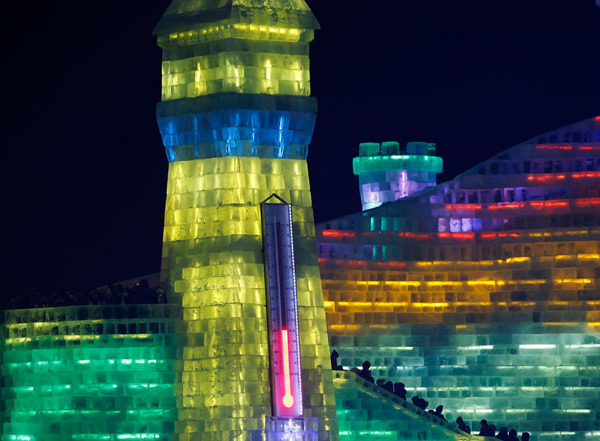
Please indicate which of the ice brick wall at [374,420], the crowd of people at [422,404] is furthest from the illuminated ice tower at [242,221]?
the crowd of people at [422,404]

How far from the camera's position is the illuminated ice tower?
88.8 meters

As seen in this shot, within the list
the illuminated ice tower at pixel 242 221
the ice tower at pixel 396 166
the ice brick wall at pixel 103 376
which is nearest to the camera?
the illuminated ice tower at pixel 242 221

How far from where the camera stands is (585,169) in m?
116

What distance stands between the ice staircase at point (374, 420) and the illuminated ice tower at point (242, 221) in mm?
6190

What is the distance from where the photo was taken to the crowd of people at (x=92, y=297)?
298 ft

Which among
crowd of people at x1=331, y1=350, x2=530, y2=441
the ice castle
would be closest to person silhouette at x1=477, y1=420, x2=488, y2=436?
crowd of people at x1=331, y1=350, x2=530, y2=441

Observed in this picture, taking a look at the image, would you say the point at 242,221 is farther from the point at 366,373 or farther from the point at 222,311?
the point at 366,373

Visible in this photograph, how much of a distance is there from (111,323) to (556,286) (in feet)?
97.6

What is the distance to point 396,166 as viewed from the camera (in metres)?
126

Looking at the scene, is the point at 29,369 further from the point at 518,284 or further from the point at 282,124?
the point at 518,284

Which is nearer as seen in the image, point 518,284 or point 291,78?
point 291,78

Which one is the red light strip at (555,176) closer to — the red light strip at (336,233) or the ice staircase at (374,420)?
the red light strip at (336,233)

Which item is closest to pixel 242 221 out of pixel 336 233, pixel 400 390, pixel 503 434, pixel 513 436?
pixel 400 390

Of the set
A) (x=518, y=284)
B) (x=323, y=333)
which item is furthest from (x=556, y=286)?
(x=323, y=333)
